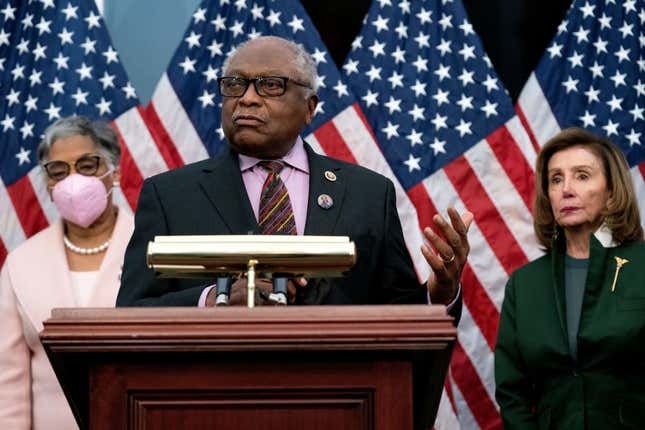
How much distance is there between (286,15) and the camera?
5.13m

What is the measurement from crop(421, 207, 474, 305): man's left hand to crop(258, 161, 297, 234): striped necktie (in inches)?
16.4

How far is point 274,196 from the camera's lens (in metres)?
2.91

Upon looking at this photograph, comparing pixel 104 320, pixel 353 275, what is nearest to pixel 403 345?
pixel 104 320

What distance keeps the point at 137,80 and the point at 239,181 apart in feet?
8.02

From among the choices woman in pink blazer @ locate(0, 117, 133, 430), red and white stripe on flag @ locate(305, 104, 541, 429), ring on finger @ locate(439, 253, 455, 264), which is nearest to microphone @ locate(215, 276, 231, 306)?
ring on finger @ locate(439, 253, 455, 264)

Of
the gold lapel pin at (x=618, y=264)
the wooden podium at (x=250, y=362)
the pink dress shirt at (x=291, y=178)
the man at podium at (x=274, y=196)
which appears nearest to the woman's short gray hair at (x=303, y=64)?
the man at podium at (x=274, y=196)

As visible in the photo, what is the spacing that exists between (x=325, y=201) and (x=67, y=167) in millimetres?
1944

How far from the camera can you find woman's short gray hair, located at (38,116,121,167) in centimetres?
Result: 454

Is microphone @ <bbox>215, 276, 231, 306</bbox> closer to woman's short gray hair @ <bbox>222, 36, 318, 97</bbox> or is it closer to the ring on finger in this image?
the ring on finger

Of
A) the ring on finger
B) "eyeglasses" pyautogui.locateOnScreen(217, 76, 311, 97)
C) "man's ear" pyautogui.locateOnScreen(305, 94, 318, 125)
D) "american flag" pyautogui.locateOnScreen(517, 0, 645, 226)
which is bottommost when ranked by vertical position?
the ring on finger

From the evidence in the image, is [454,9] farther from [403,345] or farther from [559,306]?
[403,345]

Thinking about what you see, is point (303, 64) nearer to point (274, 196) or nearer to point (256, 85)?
point (256, 85)

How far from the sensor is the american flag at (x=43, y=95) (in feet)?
16.6

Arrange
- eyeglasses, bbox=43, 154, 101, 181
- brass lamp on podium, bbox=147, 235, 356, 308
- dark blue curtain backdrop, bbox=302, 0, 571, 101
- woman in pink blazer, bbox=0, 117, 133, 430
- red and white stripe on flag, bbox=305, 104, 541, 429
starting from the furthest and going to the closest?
dark blue curtain backdrop, bbox=302, 0, 571, 101 < red and white stripe on flag, bbox=305, 104, 541, 429 < eyeglasses, bbox=43, 154, 101, 181 < woman in pink blazer, bbox=0, 117, 133, 430 < brass lamp on podium, bbox=147, 235, 356, 308
